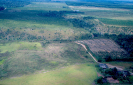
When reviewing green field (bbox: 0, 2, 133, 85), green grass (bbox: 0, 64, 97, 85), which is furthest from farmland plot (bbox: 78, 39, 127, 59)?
green grass (bbox: 0, 64, 97, 85)

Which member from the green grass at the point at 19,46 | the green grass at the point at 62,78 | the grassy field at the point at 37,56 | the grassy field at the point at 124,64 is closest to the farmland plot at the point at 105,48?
the grassy field at the point at 124,64

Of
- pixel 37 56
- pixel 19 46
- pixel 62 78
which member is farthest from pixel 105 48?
pixel 19 46

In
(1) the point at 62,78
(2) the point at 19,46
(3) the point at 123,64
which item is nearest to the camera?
(1) the point at 62,78

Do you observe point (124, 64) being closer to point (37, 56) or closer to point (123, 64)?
point (123, 64)

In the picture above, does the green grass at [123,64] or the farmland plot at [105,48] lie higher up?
the farmland plot at [105,48]

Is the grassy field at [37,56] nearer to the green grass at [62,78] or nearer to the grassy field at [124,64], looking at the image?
the green grass at [62,78]

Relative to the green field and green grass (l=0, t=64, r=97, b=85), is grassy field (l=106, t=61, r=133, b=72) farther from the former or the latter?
green grass (l=0, t=64, r=97, b=85)
